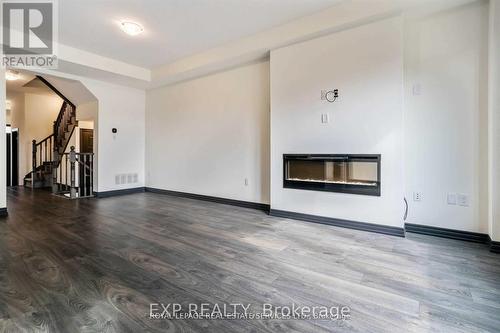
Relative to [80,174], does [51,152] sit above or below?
above

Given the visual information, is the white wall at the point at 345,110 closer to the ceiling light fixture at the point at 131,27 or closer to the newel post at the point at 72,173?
the ceiling light fixture at the point at 131,27

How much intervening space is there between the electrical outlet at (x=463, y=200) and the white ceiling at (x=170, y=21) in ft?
9.25

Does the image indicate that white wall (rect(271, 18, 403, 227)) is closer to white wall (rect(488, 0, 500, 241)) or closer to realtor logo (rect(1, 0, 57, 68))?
white wall (rect(488, 0, 500, 241))

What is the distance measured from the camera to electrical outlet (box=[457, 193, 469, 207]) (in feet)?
9.36

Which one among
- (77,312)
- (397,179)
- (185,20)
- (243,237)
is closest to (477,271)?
(397,179)

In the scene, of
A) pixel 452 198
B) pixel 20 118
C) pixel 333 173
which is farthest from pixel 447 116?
pixel 20 118

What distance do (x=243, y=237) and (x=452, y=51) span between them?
3360 mm

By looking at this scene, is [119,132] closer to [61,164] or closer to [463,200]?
[61,164]

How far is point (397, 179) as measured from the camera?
300 centimetres

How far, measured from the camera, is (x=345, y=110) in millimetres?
3307

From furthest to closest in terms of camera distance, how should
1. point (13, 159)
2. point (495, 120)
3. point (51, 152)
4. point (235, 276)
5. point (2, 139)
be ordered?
point (13, 159)
point (51, 152)
point (2, 139)
point (495, 120)
point (235, 276)

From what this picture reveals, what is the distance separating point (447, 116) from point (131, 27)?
14.4 ft

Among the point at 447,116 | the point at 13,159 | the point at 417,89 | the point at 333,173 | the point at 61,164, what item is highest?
the point at 417,89

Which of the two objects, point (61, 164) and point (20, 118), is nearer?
point (61, 164)
